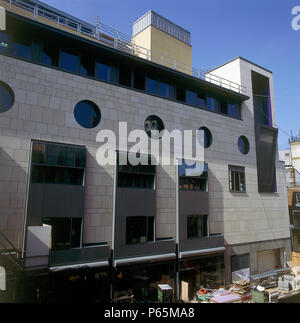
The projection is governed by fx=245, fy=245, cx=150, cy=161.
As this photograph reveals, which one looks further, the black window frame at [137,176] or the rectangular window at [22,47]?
the black window frame at [137,176]

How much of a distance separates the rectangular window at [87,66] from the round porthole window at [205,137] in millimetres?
9922

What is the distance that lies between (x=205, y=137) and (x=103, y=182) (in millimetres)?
10281

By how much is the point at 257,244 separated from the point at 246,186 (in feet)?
17.8

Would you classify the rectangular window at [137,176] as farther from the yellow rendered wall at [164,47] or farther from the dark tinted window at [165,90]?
the yellow rendered wall at [164,47]

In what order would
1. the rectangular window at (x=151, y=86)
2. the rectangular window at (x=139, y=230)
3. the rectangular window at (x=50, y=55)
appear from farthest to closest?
1. the rectangular window at (x=151, y=86)
2. the rectangular window at (x=139, y=230)
3. the rectangular window at (x=50, y=55)

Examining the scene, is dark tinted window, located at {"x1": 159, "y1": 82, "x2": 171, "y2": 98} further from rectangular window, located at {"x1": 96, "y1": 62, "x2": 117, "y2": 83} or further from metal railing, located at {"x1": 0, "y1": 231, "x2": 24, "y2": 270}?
metal railing, located at {"x1": 0, "y1": 231, "x2": 24, "y2": 270}

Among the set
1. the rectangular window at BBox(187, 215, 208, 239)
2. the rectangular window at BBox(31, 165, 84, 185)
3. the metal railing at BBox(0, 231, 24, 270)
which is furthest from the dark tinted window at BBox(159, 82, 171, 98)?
the metal railing at BBox(0, 231, 24, 270)

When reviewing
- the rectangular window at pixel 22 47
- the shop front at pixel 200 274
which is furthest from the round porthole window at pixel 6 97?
the shop front at pixel 200 274

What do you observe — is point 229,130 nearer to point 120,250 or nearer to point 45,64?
point 120,250

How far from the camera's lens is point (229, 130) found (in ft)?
74.9

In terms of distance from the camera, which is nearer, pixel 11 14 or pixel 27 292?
pixel 27 292

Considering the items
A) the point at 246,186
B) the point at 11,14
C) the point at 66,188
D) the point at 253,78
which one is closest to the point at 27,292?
the point at 66,188

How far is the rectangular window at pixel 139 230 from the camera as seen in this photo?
51.7 ft

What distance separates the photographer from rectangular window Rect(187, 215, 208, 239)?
60.8 feet
